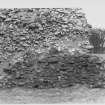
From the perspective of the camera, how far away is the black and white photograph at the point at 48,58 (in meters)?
7.09

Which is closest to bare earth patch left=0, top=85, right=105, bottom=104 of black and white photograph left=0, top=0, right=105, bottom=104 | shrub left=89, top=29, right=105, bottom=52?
black and white photograph left=0, top=0, right=105, bottom=104

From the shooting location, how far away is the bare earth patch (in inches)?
266

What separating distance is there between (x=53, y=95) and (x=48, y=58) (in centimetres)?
107

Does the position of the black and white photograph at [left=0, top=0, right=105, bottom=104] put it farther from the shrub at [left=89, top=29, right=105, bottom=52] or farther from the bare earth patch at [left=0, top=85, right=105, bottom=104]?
the shrub at [left=89, top=29, right=105, bottom=52]

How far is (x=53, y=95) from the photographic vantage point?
6.97 metres

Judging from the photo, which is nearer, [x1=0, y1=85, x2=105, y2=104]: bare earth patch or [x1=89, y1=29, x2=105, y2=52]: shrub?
[x1=0, y1=85, x2=105, y2=104]: bare earth patch

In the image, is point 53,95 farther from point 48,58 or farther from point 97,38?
point 97,38

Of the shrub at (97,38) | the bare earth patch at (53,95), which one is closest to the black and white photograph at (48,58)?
the bare earth patch at (53,95)

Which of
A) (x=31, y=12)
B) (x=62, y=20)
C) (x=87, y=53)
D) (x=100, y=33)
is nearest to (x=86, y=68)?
(x=87, y=53)

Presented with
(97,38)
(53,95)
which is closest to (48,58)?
(53,95)

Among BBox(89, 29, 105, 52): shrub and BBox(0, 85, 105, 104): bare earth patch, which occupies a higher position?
BBox(89, 29, 105, 52): shrub

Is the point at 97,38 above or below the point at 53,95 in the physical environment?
above

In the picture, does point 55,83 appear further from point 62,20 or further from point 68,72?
point 62,20

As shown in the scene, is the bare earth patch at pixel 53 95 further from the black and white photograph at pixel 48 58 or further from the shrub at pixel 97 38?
the shrub at pixel 97 38
